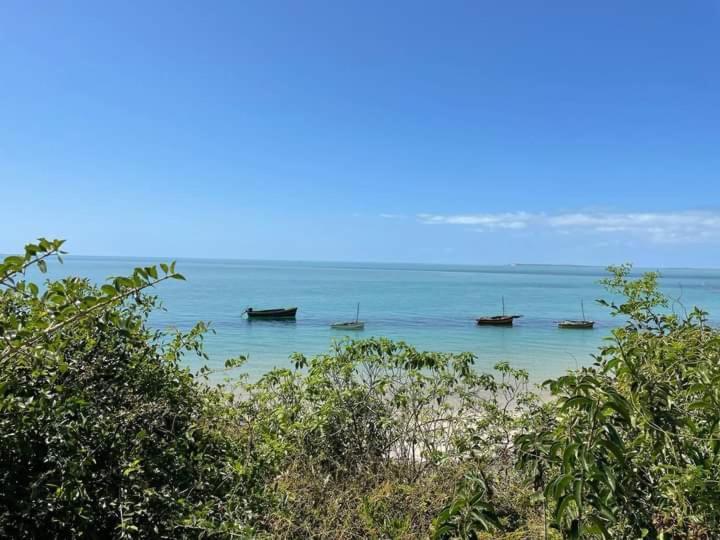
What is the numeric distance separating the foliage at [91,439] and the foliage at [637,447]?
1298 mm

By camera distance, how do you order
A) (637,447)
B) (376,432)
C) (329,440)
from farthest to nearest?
(376,432), (329,440), (637,447)

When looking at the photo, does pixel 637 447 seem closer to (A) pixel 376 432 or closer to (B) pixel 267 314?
(A) pixel 376 432

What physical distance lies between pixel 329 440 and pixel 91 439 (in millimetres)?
1996

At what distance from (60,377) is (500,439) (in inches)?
120

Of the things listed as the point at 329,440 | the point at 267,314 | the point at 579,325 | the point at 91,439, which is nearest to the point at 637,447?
the point at 91,439

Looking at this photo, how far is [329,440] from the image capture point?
146 inches

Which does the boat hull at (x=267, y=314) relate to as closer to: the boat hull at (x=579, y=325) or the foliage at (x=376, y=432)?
the boat hull at (x=579, y=325)

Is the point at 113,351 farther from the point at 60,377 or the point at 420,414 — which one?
the point at 420,414

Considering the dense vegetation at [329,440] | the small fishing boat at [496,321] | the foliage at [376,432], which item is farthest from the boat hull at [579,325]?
the dense vegetation at [329,440]

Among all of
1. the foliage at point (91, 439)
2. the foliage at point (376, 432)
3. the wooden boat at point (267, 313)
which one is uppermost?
the foliage at point (91, 439)

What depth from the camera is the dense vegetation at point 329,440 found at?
1.42 metres

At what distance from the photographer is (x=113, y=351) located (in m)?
2.61

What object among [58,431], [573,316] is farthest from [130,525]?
[573,316]

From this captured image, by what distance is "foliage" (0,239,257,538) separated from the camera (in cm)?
161
